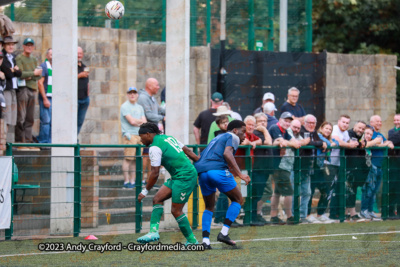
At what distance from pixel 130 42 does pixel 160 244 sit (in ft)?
28.4

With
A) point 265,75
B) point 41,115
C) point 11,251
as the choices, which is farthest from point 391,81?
point 11,251

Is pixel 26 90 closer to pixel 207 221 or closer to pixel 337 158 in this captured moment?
pixel 207 221

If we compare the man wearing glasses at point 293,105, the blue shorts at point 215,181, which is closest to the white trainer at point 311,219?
the man wearing glasses at point 293,105

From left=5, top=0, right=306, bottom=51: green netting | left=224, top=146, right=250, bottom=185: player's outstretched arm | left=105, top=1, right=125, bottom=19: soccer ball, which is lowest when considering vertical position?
left=224, top=146, right=250, bottom=185: player's outstretched arm

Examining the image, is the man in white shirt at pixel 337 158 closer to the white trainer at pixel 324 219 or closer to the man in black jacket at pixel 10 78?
the white trainer at pixel 324 219

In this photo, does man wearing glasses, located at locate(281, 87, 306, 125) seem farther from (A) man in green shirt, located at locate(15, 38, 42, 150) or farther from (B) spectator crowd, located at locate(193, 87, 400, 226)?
(A) man in green shirt, located at locate(15, 38, 42, 150)

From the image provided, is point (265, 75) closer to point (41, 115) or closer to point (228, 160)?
point (41, 115)

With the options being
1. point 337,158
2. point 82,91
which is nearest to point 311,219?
point 337,158

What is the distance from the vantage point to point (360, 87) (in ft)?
79.3

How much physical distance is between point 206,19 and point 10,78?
751 centimetres

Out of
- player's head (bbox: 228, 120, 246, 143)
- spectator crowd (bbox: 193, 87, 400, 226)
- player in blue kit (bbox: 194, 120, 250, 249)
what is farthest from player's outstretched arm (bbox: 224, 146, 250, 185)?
spectator crowd (bbox: 193, 87, 400, 226)

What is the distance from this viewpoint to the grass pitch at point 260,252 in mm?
10633

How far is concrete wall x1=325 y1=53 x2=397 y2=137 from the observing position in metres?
23.6

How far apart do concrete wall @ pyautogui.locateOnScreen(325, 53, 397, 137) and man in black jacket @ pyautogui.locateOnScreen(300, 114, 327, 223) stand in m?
6.14
